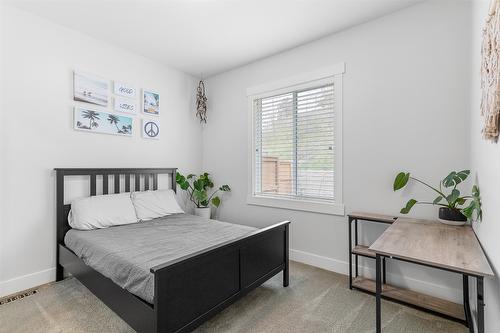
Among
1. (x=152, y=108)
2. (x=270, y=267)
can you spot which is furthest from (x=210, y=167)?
(x=270, y=267)

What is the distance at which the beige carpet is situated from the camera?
1.84 meters

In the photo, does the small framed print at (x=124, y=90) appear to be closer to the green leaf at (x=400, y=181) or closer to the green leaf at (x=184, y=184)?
the green leaf at (x=184, y=184)

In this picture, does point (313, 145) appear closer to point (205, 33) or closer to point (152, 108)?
point (205, 33)

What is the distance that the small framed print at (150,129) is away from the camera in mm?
3424

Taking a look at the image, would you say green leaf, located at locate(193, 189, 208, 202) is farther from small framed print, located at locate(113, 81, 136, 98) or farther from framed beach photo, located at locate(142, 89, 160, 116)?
small framed print, located at locate(113, 81, 136, 98)

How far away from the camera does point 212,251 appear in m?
1.73

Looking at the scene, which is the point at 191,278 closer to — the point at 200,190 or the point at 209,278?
the point at 209,278

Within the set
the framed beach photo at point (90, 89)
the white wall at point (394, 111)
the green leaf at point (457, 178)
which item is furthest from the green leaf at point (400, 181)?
the framed beach photo at point (90, 89)

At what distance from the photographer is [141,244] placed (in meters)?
2.07

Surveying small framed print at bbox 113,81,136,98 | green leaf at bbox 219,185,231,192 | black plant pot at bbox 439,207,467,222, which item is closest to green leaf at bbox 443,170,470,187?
black plant pot at bbox 439,207,467,222

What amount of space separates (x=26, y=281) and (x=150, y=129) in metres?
2.12

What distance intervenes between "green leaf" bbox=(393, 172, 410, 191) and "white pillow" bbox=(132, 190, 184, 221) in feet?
8.49

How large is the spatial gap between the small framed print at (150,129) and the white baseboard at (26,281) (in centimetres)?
186

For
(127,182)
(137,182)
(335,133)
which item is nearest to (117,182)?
(127,182)
